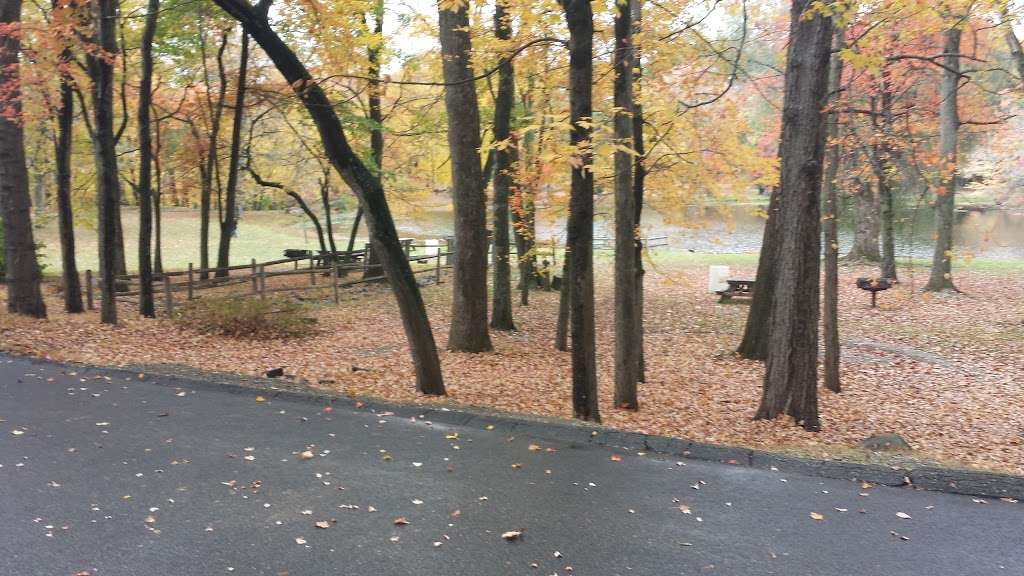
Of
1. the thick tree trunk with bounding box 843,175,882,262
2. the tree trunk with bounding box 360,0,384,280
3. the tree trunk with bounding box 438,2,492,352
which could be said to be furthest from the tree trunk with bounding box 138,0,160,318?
the thick tree trunk with bounding box 843,175,882,262

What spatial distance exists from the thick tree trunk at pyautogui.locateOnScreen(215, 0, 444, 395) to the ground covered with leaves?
93 centimetres

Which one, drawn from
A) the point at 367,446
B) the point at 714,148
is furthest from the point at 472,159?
the point at 367,446

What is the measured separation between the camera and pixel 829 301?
920cm

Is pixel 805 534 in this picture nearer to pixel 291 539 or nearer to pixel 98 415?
pixel 291 539

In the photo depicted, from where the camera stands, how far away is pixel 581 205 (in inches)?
273

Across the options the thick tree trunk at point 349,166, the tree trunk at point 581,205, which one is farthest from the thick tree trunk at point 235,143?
the tree trunk at point 581,205

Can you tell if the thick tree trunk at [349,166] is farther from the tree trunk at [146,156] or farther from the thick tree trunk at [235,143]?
the thick tree trunk at [235,143]

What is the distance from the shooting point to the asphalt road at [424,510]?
3.80m

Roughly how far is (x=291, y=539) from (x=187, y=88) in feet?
69.6

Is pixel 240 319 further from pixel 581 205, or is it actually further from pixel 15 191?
pixel 581 205

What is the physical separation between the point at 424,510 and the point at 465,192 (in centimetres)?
776

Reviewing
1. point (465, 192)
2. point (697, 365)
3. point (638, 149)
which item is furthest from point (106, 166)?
point (697, 365)

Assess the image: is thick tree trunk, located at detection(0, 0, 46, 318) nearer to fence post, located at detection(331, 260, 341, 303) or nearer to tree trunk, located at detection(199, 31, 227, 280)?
tree trunk, located at detection(199, 31, 227, 280)

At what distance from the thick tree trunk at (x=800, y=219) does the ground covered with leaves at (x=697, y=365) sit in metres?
0.47
